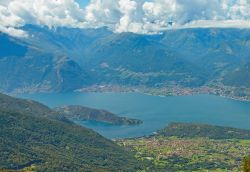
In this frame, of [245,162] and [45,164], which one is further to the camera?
[45,164]

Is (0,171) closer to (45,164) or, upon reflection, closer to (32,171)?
(32,171)

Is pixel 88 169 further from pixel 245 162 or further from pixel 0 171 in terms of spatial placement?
pixel 245 162

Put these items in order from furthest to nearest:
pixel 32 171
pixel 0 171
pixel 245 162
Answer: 1. pixel 32 171
2. pixel 0 171
3. pixel 245 162

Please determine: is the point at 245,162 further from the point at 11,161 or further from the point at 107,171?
the point at 11,161

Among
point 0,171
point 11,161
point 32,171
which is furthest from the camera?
point 11,161

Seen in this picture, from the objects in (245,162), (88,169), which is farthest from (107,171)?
(245,162)

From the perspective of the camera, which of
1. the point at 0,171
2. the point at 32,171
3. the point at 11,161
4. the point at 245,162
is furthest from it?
the point at 11,161

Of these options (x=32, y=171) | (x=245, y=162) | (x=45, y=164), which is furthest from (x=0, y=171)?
(x=245, y=162)

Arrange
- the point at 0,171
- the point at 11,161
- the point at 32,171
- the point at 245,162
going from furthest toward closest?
the point at 11,161
the point at 32,171
the point at 0,171
the point at 245,162

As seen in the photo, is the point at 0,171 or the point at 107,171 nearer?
the point at 0,171
